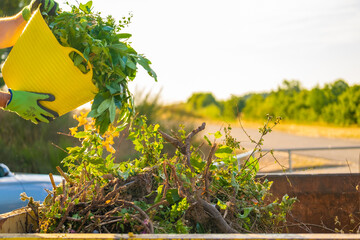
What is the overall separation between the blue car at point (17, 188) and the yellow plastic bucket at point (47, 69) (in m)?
2.06

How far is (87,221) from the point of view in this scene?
81.0 inches

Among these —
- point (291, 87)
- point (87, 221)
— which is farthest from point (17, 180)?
point (291, 87)

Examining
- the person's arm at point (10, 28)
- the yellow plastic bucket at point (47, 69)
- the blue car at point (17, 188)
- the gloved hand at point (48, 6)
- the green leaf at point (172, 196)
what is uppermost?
the gloved hand at point (48, 6)

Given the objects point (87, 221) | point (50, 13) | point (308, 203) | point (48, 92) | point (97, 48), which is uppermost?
point (50, 13)

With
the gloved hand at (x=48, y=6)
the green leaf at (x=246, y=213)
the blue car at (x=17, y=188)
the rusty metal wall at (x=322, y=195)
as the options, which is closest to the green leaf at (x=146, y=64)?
the gloved hand at (x=48, y=6)

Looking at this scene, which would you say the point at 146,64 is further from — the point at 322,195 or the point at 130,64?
the point at 322,195

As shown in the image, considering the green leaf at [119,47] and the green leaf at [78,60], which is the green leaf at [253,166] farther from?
the green leaf at [78,60]

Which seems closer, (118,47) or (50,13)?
(118,47)

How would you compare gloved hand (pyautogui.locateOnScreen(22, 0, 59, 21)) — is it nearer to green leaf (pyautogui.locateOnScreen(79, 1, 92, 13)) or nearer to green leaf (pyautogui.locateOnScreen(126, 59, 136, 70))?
green leaf (pyautogui.locateOnScreen(79, 1, 92, 13))

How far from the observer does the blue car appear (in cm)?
431

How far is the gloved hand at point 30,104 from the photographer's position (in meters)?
2.32

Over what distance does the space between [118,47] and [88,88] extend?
0.86 ft

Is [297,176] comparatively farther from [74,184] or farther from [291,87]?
[291,87]

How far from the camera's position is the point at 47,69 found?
2221 millimetres
